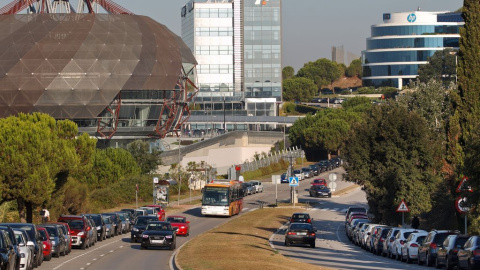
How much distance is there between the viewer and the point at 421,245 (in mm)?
37188

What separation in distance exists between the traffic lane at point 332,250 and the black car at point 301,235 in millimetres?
429

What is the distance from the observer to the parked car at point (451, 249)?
31703 millimetres

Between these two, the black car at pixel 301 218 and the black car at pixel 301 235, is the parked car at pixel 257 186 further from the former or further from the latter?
the black car at pixel 301 235

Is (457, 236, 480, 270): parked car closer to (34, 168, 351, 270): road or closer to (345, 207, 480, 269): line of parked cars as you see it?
(345, 207, 480, 269): line of parked cars

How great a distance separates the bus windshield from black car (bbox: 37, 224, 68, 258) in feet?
97.0


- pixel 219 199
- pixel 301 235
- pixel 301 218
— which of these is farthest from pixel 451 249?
pixel 219 199

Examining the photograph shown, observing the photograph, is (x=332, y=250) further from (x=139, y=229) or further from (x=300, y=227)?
(x=139, y=229)

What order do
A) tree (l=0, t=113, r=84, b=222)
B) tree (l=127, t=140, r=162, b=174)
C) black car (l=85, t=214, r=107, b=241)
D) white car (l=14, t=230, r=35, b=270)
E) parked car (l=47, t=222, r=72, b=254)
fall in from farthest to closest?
1. tree (l=127, t=140, r=162, b=174)
2. tree (l=0, t=113, r=84, b=222)
3. black car (l=85, t=214, r=107, b=241)
4. parked car (l=47, t=222, r=72, b=254)
5. white car (l=14, t=230, r=35, b=270)

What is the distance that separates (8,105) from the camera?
Answer: 104 m

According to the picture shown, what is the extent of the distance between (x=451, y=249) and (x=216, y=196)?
39.7 m

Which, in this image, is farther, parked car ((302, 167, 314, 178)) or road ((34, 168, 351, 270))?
parked car ((302, 167, 314, 178))

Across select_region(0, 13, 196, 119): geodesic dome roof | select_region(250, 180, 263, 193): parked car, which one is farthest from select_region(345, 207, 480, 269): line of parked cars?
select_region(0, 13, 196, 119): geodesic dome roof

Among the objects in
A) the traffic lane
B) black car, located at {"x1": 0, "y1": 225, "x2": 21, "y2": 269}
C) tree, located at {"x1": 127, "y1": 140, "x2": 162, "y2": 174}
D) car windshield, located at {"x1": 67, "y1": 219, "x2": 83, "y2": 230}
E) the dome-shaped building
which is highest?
the dome-shaped building

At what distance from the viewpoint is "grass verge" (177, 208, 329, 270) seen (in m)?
33.8
